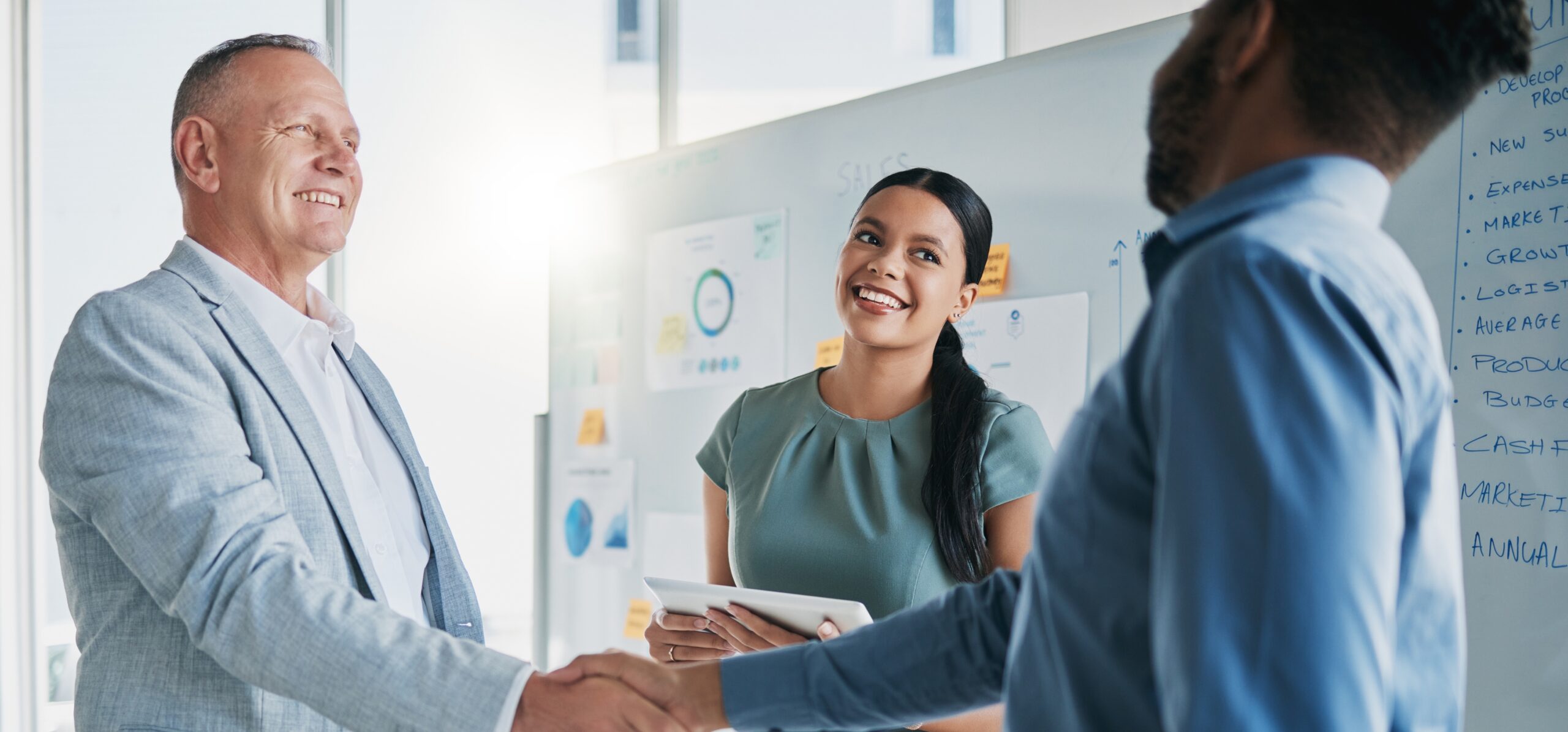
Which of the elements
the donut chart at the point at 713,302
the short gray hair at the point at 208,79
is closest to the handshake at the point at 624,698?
the short gray hair at the point at 208,79

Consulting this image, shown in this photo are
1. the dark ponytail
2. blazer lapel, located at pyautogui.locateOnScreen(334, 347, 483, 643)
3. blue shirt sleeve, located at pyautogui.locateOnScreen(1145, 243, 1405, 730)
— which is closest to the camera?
blue shirt sleeve, located at pyautogui.locateOnScreen(1145, 243, 1405, 730)

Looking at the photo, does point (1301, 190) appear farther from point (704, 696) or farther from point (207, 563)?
point (207, 563)

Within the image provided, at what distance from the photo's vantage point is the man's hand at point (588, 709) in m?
1.28

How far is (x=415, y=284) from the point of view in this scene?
402cm

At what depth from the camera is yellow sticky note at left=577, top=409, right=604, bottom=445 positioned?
10.9 ft

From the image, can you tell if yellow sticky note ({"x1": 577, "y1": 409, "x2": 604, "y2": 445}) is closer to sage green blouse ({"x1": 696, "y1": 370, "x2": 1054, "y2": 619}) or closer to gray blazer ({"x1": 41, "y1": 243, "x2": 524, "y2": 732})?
sage green blouse ({"x1": 696, "y1": 370, "x2": 1054, "y2": 619})

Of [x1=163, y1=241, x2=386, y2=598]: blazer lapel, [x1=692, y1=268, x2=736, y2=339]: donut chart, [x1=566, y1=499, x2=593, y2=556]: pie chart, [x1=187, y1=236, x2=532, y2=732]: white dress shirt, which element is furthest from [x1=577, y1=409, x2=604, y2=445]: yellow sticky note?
[x1=163, y1=241, x2=386, y2=598]: blazer lapel

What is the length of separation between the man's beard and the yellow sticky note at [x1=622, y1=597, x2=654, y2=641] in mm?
2508

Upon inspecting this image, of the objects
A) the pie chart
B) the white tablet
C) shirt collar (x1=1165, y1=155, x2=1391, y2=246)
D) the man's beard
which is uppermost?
the man's beard

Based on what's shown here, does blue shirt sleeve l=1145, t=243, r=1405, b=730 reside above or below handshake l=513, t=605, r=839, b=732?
above

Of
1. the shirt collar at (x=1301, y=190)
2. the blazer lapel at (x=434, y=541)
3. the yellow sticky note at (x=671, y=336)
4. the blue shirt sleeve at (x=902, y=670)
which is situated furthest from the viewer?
the yellow sticky note at (x=671, y=336)

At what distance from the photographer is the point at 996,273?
2367 millimetres

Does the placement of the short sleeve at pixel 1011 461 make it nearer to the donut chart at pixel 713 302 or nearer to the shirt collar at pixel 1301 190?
the shirt collar at pixel 1301 190

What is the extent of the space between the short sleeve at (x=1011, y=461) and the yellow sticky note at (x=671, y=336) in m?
1.46
